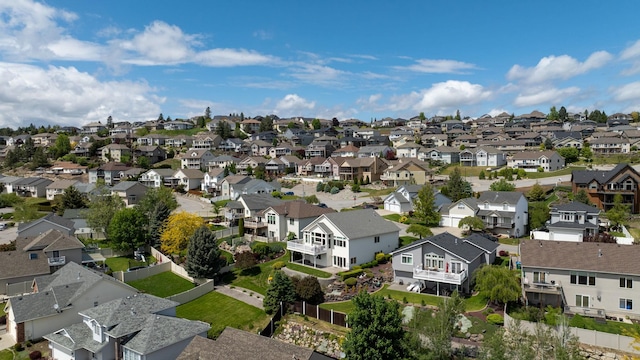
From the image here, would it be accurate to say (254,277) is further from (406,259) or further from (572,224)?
(572,224)

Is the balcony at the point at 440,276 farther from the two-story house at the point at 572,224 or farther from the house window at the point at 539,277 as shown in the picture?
the two-story house at the point at 572,224

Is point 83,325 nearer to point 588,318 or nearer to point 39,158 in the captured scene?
point 588,318

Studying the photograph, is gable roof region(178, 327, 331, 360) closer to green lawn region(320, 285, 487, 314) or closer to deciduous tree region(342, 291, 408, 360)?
deciduous tree region(342, 291, 408, 360)

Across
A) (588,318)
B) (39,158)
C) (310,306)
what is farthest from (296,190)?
(39,158)

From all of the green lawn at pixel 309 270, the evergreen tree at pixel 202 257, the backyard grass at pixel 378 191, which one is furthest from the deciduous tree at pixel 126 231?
the backyard grass at pixel 378 191

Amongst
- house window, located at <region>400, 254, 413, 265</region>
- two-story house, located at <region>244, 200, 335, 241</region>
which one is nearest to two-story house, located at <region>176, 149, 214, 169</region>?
two-story house, located at <region>244, 200, 335, 241</region>
